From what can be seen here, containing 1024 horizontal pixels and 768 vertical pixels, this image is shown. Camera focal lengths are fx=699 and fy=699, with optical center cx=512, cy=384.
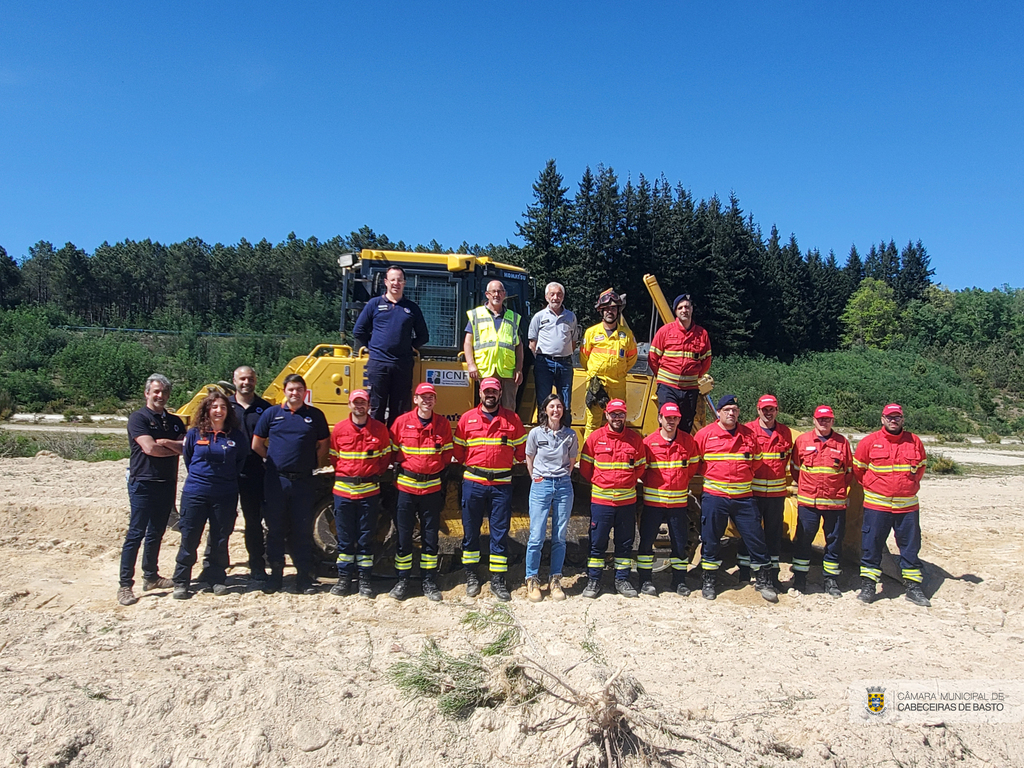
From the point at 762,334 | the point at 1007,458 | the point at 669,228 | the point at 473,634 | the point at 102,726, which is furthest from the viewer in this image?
the point at 762,334

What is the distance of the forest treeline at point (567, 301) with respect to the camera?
89.0ft

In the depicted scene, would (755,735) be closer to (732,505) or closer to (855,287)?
(732,505)

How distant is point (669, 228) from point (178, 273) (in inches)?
1232

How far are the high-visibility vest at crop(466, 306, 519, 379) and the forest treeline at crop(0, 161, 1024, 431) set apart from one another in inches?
467

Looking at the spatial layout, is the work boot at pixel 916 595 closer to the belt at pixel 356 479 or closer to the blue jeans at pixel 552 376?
the blue jeans at pixel 552 376

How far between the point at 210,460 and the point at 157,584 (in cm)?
143

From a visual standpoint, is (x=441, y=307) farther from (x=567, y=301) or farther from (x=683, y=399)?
(x=567, y=301)

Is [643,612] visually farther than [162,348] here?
No

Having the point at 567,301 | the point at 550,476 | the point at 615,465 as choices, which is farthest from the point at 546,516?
the point at 567,301

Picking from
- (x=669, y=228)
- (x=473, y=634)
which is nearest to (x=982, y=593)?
(x=473, y=634)

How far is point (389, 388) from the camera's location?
649cm

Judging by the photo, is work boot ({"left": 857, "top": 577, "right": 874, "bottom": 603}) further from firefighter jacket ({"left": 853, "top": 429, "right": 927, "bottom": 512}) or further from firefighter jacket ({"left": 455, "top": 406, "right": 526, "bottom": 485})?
firefighter jacket ({"left": 455, "top": 406, "right": 526, "bottom": 485})

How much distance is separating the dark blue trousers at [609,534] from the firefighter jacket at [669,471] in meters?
0.24

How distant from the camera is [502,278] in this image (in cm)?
705
